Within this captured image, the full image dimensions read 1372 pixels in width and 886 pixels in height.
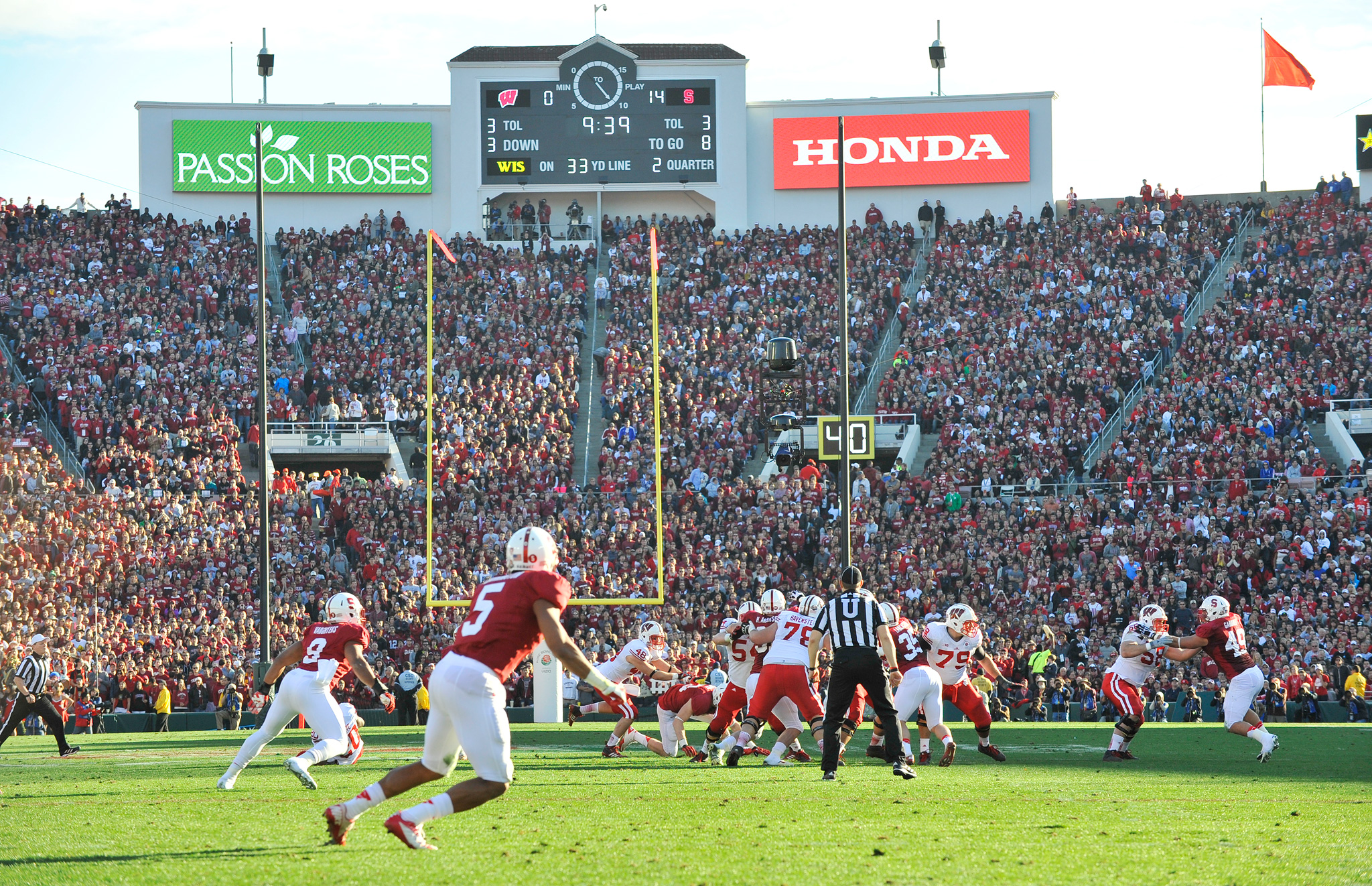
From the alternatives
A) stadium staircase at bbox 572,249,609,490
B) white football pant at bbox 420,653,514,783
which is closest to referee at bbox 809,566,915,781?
white football pant at bbox 420,653,514,783

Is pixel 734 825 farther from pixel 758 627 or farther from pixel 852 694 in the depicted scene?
pixel 758 627

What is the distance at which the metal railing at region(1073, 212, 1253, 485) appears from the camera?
34188 millimetres

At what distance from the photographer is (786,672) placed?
14172mm

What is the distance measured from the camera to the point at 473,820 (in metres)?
9.96

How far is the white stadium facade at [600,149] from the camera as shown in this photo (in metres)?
46.2

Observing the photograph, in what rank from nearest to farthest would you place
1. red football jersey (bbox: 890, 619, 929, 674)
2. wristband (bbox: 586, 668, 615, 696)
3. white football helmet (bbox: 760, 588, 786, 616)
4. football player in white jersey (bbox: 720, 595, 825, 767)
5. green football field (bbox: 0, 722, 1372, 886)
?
green football field (bbox: 0, 722, 1372, 886), wristband (bbox: 586, 668, 615, 696), football player in white jersey (bbox: 720, 595, 825, 767), white football helmet (bbox: 760, 588, 786, 616), red football jersey (bbox: 890, 619, 929, 674)

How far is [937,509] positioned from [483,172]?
2115 cm

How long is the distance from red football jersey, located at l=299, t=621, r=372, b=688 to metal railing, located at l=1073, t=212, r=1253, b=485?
23.4 m

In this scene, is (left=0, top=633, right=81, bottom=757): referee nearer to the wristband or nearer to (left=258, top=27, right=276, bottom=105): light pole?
the wristband

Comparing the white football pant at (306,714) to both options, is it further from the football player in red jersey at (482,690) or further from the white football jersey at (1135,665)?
the white football jersey at (1135,665)

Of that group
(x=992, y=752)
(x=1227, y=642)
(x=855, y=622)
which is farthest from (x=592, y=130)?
(x=855, y=622)

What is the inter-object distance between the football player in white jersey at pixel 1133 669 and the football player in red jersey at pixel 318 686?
733 centimetres

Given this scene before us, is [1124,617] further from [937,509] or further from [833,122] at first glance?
[833,122]

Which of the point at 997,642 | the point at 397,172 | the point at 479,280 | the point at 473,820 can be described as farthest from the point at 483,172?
the point at 473,820
